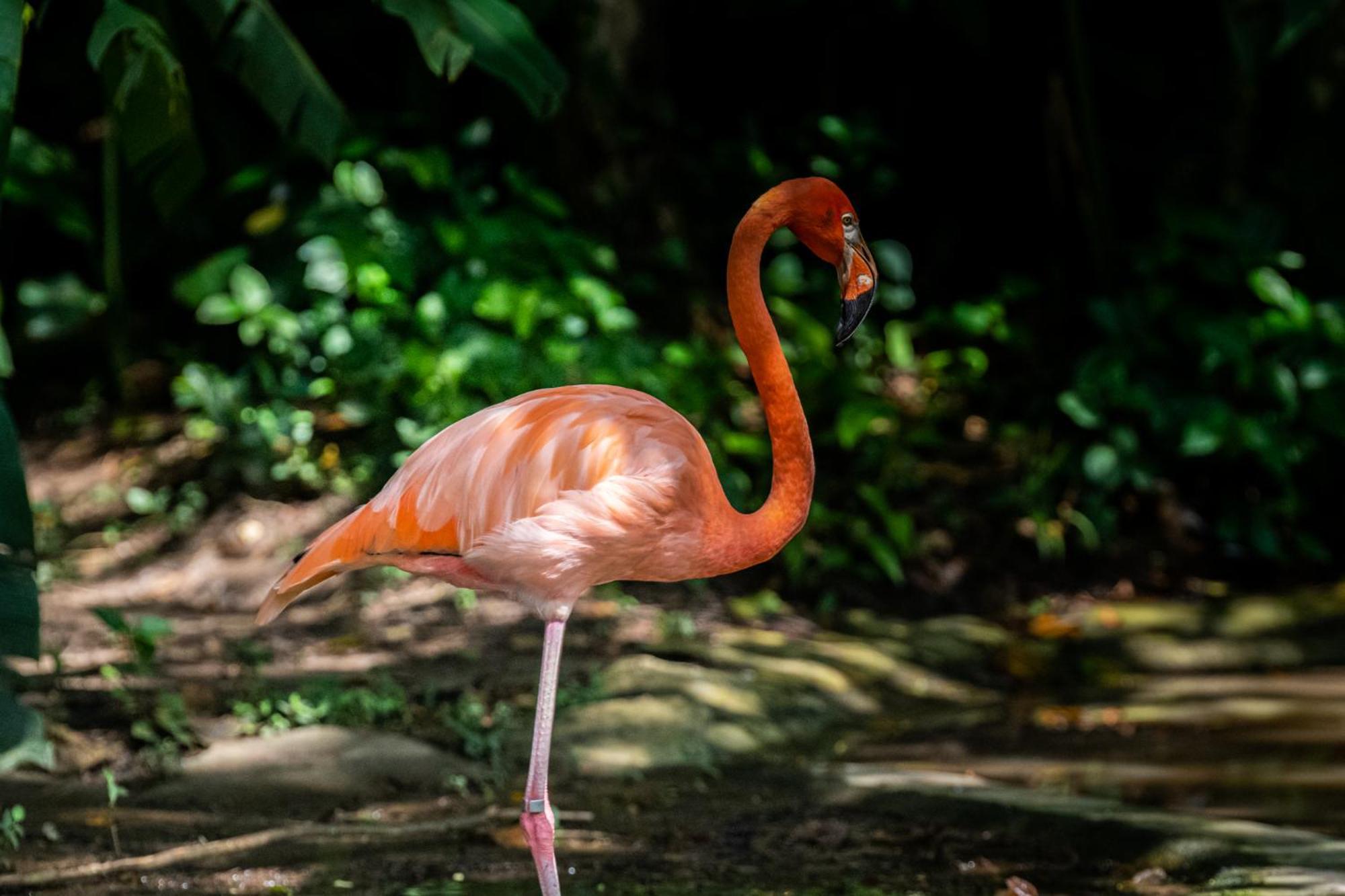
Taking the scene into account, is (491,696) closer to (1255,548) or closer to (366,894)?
(366,894)

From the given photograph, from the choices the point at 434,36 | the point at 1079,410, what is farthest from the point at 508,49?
the point at 1079,410

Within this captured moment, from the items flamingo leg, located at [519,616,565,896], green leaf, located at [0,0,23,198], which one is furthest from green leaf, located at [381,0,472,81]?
flamingo leg, located at [519,616,565,896]

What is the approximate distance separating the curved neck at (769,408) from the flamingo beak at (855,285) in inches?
7.0

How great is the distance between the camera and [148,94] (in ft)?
14.1

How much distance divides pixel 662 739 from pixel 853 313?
6.65 ft

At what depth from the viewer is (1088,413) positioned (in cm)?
779

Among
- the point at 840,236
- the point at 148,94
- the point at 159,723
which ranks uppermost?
the point at 148,94

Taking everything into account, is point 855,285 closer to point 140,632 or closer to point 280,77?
point 280,77

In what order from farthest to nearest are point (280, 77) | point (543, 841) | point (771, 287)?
point (771, 287) → point (280, 77) → point (543, 841)

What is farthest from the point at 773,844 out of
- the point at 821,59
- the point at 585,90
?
the point at 821,59

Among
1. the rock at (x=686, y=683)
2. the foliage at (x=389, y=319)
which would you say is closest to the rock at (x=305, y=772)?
the rock at (x=686, y=683)

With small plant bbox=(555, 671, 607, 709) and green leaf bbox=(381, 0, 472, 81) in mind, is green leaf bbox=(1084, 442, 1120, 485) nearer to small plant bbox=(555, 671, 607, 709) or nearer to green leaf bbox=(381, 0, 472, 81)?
small plant bbox=(555, 671, 607, 709)

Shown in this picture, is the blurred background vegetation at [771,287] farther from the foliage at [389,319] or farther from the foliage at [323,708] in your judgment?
the foliage at [323,708]

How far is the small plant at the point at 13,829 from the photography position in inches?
150
